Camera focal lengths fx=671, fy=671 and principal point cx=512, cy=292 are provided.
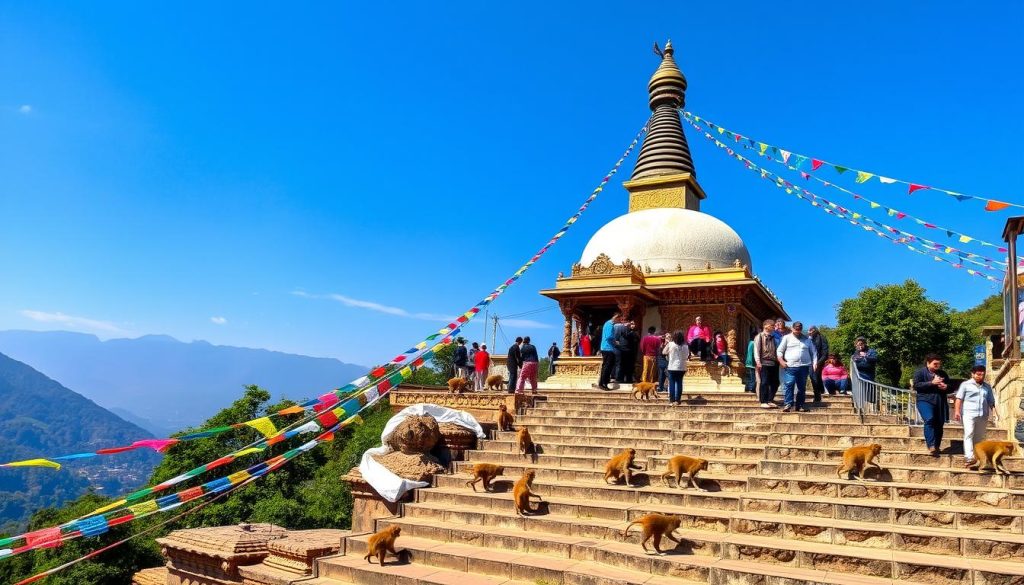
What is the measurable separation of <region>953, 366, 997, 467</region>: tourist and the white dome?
13.0 metres

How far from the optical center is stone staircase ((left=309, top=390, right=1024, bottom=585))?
21.1ft

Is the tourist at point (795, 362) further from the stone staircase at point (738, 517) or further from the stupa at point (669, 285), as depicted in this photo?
the stupa at point (669, 285)

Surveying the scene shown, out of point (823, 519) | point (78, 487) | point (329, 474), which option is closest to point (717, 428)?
point (823, 519)

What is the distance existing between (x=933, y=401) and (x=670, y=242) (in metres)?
13.6

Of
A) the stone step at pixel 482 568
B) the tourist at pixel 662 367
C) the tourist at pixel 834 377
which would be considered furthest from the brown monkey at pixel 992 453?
the tourist at pixel 662 367

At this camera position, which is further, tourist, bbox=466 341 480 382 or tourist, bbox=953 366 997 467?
tourist, bbox=466 341 480 382

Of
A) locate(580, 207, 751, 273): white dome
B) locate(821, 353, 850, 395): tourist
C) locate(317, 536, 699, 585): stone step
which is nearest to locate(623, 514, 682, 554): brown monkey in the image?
locate(317, 536, 699, 585): stone step

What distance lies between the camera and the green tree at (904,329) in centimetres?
3638

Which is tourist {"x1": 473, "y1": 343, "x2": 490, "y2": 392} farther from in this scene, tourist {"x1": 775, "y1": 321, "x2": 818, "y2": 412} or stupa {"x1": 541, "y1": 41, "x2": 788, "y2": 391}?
tourist {"x1": 775, "y1": 321, "x2": 818, "y2": 412}

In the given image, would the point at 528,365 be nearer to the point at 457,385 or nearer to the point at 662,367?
the point at 457,385

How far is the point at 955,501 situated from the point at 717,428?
3894 millimetres

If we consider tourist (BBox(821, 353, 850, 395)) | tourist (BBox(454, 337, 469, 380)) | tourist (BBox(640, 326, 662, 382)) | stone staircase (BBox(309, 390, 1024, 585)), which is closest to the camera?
stone staircase (BBox(309, 390, 1024, 585))

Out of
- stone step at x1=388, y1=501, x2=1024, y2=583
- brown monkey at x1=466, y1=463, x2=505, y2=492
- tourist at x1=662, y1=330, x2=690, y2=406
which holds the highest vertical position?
tourist at x1=662, y1=330, x2=690, y2=406

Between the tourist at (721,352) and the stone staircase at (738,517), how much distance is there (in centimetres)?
617
